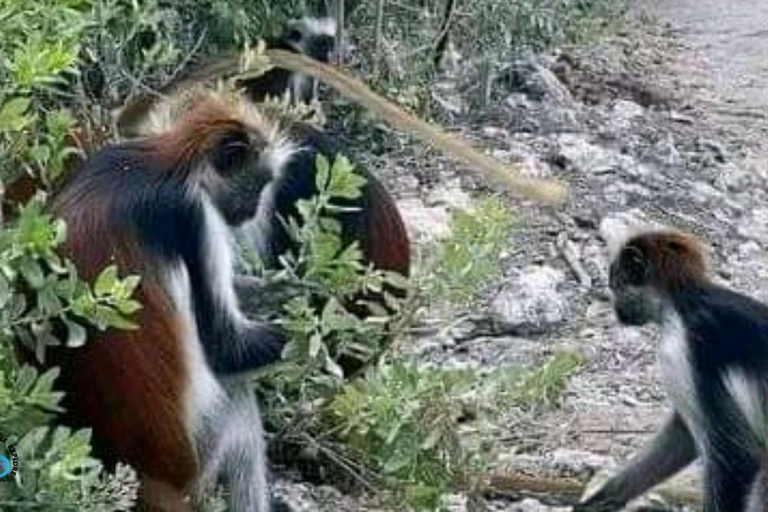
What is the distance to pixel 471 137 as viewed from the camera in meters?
8.45

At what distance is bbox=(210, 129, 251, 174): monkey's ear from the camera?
171 inches

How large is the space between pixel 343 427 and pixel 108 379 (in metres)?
0.80

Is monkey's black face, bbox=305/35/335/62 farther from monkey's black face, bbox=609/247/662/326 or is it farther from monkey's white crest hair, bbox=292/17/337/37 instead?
monkey's black face, bbox=609/247/662/326

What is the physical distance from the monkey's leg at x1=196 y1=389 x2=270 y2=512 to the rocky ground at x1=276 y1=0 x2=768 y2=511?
343 millimetres

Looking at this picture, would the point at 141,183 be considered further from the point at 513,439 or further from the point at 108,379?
the point at 513,439

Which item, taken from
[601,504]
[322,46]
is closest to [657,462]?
[601,504]

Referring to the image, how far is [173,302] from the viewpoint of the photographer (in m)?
4.12

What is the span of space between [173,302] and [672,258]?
5.04ft

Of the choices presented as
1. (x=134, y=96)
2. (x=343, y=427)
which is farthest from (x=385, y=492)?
(x=134, y=96)

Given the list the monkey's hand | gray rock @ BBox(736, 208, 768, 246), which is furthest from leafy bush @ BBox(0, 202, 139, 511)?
gray rock @ BBox(736, 208, 768, 246)

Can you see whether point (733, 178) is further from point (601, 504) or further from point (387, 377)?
point (387, 377)

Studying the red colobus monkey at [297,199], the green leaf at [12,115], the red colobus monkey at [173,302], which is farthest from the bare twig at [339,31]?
the green leaf at [12,115]

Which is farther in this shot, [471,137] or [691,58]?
[691,58]

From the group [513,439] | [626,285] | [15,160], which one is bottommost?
[513,439]
